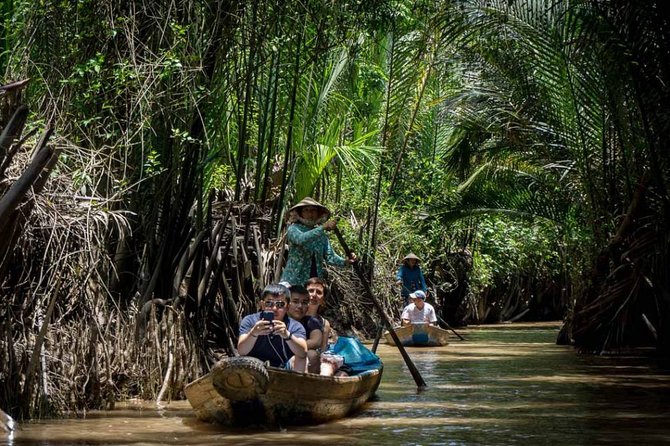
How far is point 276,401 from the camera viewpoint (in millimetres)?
8297

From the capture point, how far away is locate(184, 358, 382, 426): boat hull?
8.16 meters

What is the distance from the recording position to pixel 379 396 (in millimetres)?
11141

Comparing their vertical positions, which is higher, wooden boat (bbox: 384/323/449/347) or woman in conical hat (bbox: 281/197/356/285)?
woman in conical hat (bbox: 281/197/356/285)

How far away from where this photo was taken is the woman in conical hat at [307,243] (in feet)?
35.7

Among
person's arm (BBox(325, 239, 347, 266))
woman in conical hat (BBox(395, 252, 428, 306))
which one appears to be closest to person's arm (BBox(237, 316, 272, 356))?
person's arm (BBox(325, 239, 347, 266))

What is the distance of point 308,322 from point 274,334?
0.72 metres

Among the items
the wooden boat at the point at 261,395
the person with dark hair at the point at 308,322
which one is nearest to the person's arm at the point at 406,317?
the person with dark hair at the point at 308,322

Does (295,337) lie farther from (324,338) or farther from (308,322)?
(324,338)

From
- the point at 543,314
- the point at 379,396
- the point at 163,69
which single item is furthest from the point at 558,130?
the point at 543,314

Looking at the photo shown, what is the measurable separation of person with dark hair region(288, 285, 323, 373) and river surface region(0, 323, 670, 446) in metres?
0.57

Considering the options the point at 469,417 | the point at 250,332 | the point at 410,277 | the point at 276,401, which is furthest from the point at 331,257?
the point at 410,277

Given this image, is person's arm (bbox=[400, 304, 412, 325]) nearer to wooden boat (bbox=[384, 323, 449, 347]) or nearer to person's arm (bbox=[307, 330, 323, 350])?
wooden boat (bbox=[384, 323, 449, 347])

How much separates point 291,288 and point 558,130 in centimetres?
897

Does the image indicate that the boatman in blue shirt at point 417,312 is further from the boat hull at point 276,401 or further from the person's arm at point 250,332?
the person's arm at point 250,332
